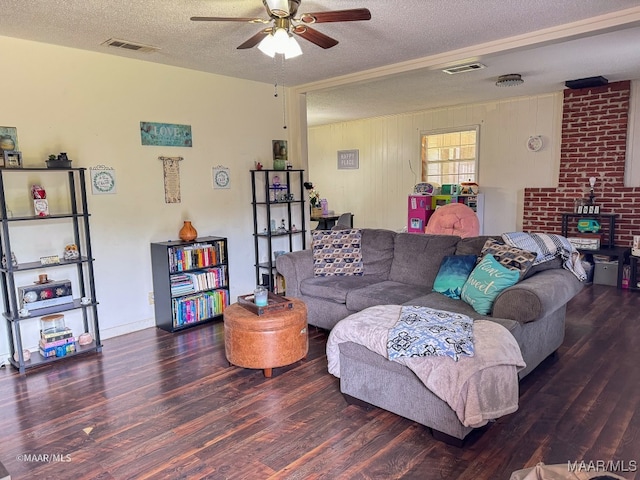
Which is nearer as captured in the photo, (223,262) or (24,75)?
(24,75)

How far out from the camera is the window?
675cm

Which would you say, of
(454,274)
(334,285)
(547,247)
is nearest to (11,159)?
(334,285)

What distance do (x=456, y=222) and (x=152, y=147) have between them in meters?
3.07

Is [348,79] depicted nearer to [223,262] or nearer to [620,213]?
[223,262]

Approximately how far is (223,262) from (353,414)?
225cm

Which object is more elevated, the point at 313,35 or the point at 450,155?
the point at 313,35

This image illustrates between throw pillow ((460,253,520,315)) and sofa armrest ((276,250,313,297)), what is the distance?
1459mm

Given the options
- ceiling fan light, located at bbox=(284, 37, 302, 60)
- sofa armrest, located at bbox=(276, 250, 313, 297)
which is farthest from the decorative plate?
ceiling fan light, located at bbox=(284, 37, 302, 60)

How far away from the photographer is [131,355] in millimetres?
3459

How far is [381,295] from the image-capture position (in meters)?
3.40

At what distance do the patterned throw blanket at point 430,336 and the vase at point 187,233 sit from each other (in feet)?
7.68

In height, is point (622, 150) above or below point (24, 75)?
below

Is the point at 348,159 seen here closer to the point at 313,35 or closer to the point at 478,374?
the point at 313,35

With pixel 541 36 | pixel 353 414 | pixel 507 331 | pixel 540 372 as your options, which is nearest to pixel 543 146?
pixel 541 36
